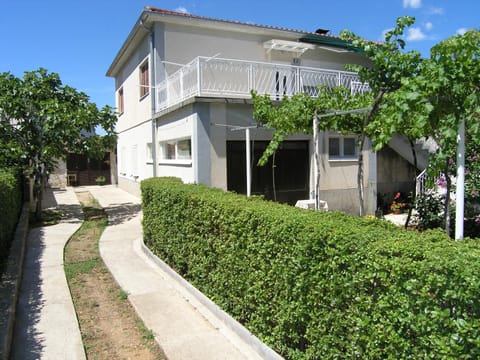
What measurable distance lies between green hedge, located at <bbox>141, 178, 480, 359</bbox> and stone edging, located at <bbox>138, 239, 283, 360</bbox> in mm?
74

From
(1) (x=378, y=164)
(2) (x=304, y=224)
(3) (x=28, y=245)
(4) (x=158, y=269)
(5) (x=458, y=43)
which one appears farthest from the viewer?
(1) (x=378, y=164)

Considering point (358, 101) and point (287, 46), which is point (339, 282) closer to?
point (358, 101)

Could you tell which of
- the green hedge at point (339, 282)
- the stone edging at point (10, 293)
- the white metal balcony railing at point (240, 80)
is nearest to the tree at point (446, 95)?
the green hedge at point (339, 282)

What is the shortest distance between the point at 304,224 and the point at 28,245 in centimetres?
758

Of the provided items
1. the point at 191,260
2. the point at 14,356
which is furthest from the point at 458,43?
the point at 14,356

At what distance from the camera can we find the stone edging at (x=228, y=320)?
12.4 feet

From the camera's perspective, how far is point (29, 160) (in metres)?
12.0

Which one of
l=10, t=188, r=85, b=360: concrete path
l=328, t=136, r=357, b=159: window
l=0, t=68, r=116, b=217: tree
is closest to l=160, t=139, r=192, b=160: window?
l=0, t=68, r=116, b=217: tree

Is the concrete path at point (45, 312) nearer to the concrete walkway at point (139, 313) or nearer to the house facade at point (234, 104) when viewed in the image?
the concrete walkway at point (139, 313)

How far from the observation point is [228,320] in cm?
449

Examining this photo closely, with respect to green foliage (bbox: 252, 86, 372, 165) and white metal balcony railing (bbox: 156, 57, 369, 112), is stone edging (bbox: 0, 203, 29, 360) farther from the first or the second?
white metal balcony railing (bbox: 156, 57, 369, 112)

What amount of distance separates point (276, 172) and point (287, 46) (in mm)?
4834

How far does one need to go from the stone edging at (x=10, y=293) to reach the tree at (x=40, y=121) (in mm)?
3908

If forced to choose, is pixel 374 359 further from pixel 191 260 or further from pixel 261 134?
pixel 261 134
